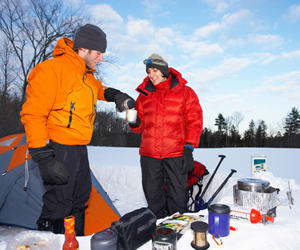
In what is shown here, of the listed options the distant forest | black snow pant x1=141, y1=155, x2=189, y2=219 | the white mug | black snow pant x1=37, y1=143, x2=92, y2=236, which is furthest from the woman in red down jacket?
the distant forest

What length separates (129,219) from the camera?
123 cm

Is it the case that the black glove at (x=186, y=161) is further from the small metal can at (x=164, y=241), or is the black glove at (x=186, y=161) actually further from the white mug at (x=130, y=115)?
the small metal can at (x=164, y=241)

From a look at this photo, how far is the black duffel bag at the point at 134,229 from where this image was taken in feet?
3.76

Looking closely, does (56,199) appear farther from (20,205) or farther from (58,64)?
(20,205)

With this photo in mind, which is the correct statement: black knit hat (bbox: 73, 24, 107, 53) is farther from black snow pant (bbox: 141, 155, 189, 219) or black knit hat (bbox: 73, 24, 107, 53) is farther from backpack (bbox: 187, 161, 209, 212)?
backpack (bbox: 187, 161, 209, 212)

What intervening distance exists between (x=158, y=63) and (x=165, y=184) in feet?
4.89

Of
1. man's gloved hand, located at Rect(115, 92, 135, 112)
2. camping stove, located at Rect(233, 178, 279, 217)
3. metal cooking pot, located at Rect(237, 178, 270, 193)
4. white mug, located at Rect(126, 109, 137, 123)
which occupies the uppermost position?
man's gloved hand, located at Rect(115, 92, 135, 112)

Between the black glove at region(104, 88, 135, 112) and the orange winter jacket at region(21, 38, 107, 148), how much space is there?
290 mm

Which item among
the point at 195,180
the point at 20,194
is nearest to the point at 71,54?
the point at 20,194

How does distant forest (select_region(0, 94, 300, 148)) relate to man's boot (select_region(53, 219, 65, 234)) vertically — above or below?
above

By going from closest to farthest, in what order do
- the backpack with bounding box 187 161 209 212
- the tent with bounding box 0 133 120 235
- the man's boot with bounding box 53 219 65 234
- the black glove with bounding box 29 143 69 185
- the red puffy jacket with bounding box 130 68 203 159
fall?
the black glove with bounding box 29 143 69 185, the man's boot with bounding box 53 219 65 234, the red puffy jacket with bounding box 130 68 203 159, the tent with bounding box 0 133 120 235, the backpack with bounding box 187 161 209 212

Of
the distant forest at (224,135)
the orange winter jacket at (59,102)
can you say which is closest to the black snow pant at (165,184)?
the orange winter jacket at (59,102)

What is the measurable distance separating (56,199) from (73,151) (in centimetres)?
44

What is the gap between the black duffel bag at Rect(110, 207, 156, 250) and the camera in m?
1.14
